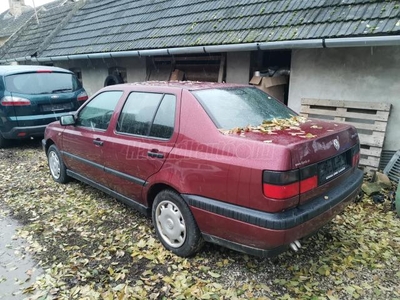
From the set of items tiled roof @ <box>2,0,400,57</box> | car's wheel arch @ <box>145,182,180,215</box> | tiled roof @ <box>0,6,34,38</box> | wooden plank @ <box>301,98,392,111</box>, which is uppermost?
tiled roof @ <box>0,6,34,38</box>

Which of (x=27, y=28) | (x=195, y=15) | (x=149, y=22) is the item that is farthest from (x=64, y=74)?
(x=27, y=28)

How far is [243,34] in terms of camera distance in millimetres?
5938

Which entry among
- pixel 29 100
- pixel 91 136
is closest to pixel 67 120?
pixel 91 136

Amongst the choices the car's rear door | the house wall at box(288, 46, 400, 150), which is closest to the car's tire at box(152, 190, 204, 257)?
the car's rear door

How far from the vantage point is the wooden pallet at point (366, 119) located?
188 inches

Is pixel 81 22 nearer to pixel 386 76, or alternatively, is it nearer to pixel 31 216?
pixel 31 216

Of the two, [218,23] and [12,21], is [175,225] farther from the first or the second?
[12,21]

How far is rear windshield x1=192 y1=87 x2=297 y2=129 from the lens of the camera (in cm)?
284

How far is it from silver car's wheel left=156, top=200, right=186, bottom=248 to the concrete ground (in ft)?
4.06

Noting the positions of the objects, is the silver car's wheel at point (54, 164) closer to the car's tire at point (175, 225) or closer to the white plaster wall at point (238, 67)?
the car's tire at point (175, 225)

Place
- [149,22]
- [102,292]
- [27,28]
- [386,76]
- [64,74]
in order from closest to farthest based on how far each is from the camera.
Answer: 1. [102,292]
2. [386,76]
3. [64,74]
4. [149,22]
5. [27,28]

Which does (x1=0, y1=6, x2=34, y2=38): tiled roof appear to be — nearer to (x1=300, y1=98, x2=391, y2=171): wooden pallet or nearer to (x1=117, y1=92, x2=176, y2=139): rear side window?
(x1=117, y1=92, x2=176, y2=139): rear side window

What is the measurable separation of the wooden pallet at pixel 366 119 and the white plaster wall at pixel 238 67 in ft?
5.62

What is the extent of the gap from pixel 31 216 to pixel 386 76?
219 inches
